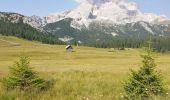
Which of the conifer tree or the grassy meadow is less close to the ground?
the conifer tree

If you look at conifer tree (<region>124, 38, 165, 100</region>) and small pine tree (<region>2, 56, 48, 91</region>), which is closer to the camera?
conifer tree (<region>124, 38, 165, 100</region>)

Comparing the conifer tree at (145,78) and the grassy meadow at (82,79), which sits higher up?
the conifer tree at (145,78)

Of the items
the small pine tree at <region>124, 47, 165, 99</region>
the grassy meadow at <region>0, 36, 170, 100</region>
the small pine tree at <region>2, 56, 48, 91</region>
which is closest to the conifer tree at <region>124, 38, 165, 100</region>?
the small pine tree at <region>124, 47, 165, 99</region>

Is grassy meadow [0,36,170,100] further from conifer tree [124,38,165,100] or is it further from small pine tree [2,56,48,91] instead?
small pine tree [2,56,48,91]

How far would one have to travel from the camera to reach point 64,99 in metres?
10.9

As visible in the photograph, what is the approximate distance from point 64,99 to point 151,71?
5.79 meters

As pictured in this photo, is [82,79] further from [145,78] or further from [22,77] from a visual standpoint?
[145,78]

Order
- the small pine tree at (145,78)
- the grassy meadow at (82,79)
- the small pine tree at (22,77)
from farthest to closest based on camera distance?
the small pine tree at (22,77) → the small pine tree at (145,78) → the grassy meadow at (82,79)

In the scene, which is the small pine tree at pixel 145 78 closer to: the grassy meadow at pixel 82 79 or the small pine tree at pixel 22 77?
the grassy meadow at pixel 82 79

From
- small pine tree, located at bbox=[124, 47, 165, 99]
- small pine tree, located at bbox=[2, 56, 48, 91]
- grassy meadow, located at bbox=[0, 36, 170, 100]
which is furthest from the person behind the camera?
small pine tree, located at bbox=[2, 56, 48, 91]

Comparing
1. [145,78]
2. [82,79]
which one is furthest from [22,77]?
[145,78]

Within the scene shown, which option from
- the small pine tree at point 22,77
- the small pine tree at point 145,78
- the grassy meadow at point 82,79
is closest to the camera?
the grassy meadow at point 82,79

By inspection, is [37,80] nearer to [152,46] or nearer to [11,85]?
[11,85]

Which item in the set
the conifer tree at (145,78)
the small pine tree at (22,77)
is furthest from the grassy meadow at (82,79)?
the small pine tree at (22,77)
